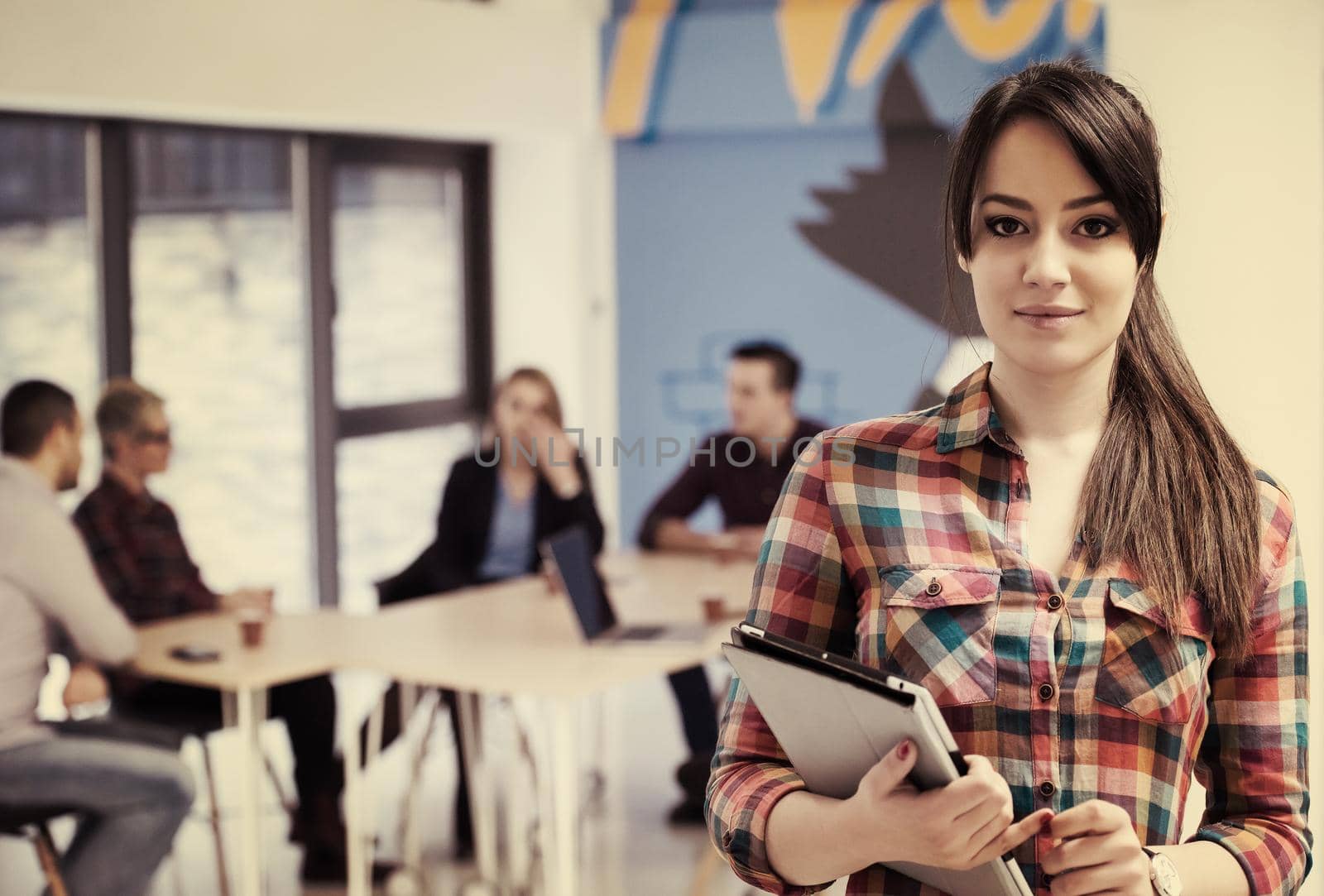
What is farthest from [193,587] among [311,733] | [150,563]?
[311,733]

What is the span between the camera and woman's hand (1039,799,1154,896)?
1.07 metres

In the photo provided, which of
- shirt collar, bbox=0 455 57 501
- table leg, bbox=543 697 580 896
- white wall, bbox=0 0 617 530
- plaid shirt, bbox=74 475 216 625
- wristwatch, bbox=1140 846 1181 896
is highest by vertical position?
white wall, bbox=0 0 617 530

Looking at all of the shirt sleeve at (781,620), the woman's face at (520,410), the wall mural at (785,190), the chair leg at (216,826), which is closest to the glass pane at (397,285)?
the wall mural at (785,190)

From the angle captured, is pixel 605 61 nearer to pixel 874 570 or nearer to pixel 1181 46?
pixel 1181 46

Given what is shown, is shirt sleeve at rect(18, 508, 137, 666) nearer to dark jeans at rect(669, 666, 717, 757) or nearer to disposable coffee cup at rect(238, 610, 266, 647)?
disposable coffee cup at rect(238, 610, 266, 647)

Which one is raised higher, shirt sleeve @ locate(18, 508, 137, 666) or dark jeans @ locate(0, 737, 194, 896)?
shirt sleeve @ locate(18, 508, 137, 666)

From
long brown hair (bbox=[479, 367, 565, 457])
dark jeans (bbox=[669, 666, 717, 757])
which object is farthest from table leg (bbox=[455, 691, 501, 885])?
long brown hair (bbox=[479, 367, 565, 457])

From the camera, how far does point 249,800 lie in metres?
3.44

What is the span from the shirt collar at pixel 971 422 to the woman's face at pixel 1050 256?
0.19ft

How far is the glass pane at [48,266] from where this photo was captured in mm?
4312

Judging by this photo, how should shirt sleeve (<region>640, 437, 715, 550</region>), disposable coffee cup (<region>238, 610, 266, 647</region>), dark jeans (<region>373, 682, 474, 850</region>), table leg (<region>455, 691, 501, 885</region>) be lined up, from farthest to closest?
shirt sleeve (<region>640, 437, 715, 550</region>) < dark jeans (<region>373, 682, 474, 850</region>) < table leg (<region>455, 691, 501, 885</region>) < disposable coffee cup (<region>238, 610, 266, 647</region>)

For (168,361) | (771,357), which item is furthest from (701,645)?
(168,361)

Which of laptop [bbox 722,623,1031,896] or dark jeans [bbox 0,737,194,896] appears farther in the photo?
dark jeans [bbox 0,737,194,896]

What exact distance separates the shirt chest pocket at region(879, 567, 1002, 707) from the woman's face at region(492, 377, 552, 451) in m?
3.52
